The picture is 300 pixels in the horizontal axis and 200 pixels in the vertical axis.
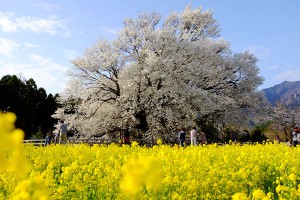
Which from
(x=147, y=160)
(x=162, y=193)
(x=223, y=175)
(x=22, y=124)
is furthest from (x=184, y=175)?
(x=22, y=124)

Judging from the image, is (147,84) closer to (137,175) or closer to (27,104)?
(27,104)

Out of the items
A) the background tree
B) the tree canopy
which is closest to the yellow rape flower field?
the tree canopy

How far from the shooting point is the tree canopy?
25.5m

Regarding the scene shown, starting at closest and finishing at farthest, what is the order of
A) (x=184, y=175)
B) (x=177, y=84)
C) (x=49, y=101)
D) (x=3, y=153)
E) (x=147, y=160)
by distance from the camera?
(x=3, y=153) → (x=147, y=160) → (x=184, y=175) → (x=177, y=84) → (x=49, y=101)

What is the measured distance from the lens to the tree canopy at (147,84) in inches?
1006

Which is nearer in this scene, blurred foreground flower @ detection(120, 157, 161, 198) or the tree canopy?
blurred foreground flower @ detection(120, 157, 161, 198)

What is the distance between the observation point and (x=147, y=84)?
2662cm

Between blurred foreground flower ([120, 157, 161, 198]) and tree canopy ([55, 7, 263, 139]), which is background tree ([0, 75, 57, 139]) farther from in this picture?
blurred foreground flower ([120, 157, 161, 198])

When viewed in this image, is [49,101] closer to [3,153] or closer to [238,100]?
[238,100]

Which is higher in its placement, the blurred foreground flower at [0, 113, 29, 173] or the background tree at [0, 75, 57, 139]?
the background tree at [0, 75, 57, 139]

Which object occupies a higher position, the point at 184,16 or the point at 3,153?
the point at 184,16

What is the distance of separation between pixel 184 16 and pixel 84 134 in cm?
1352

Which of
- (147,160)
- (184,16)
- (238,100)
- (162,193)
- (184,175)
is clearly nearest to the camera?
(147,160)

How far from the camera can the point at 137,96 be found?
25.9 metres
